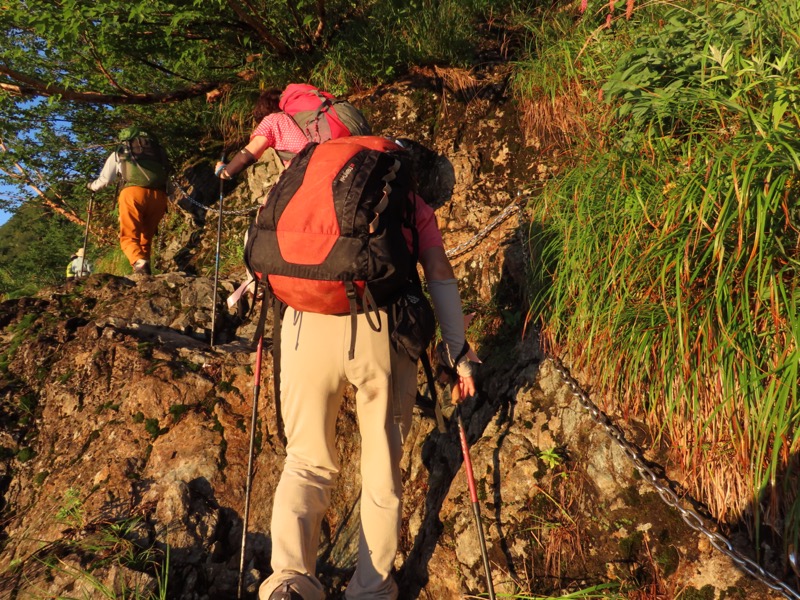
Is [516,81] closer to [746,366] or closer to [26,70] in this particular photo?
[746,366]

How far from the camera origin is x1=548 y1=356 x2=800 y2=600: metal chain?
244cm

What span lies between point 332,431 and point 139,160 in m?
5.39

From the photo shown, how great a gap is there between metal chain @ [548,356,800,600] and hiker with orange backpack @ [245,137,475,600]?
2.83ft

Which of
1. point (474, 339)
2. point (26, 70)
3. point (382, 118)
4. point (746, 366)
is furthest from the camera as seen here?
point (26, 70)

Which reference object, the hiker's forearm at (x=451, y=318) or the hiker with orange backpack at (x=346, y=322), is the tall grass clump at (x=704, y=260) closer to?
the hiker's forearm at (x=451, y=318)

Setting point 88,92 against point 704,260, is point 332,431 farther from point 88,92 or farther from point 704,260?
point 88,92

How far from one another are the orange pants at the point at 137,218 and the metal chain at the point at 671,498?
534 centimetres

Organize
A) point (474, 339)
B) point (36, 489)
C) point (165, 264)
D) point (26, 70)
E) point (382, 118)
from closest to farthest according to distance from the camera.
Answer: point (36, 489) → point (474, 339) → point (382, 118) → point (26, 70) → point (165, 264)

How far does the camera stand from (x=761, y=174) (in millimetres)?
2779

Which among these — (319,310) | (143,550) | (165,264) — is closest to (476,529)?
(319,310)

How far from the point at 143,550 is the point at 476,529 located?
74.5 inches

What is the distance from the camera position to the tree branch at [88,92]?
6324 millimetres

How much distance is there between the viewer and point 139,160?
6840 millimetres

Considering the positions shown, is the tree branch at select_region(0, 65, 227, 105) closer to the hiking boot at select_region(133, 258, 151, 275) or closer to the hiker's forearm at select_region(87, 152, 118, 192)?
the hiker's forearm at select_region(87, 152, 118, 192)
